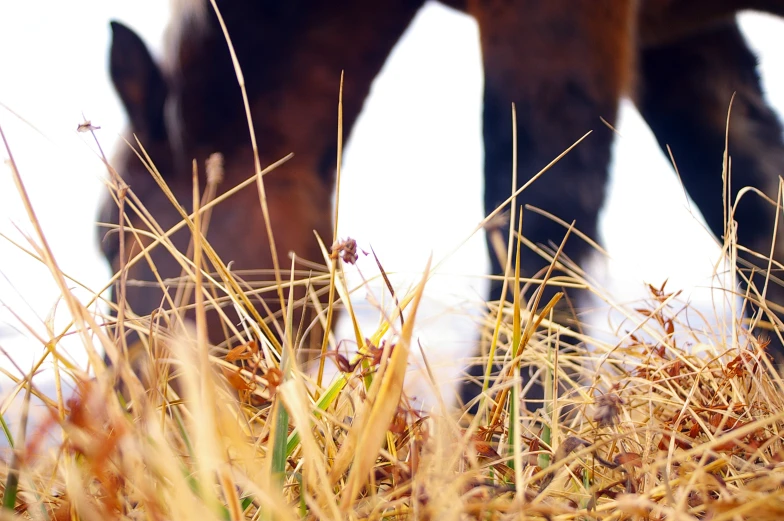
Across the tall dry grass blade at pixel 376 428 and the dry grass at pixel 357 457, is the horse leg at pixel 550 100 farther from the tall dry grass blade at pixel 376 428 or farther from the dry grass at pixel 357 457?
the tall dry grass blade at pixel 376 428

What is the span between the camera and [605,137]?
912 millimetres

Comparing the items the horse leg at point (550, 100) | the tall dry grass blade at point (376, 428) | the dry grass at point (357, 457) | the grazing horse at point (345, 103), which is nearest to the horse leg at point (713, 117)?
the grazing horse at point (345, 103)

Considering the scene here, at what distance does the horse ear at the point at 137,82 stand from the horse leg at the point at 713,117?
0.88 metres

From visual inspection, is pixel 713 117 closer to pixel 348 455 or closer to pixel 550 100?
pixel 550 100

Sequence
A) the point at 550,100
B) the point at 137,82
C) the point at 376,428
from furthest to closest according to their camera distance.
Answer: the point at 137,82, the point at 550,100, the point at 376,428

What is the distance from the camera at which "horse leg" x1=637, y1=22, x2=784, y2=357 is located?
1.08 meters

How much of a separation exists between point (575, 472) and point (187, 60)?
1.06 m

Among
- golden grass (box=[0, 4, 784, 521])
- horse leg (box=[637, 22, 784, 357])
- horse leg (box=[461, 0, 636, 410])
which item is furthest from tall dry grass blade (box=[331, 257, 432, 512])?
horse leg (box=[637, 22, 784, 357])

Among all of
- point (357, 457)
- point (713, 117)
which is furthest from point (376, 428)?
point (713, 117)

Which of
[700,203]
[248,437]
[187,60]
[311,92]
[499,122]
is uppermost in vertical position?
[187,60]

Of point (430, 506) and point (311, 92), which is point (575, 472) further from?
point (311, 92)

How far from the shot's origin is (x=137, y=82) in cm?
108

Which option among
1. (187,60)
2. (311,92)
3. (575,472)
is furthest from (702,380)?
(187,60)

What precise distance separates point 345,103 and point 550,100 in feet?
1.46
